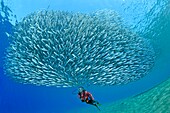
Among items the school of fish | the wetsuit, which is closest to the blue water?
the school of fish

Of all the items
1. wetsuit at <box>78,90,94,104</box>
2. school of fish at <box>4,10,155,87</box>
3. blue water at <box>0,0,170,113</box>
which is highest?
blue water at <box>0,0,170,113</box>

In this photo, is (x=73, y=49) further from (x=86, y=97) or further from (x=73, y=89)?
(x=73, y=89)

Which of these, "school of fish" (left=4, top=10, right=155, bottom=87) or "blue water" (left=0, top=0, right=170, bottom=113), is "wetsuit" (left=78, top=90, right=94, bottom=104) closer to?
"school of fish" (left=4, top=10, right=155, bottom=87)

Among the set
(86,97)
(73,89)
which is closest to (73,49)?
(86,97)

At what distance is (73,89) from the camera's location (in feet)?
65.0

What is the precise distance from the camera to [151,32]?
16328 mm

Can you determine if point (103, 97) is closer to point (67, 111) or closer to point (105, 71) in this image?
point (67, 111)

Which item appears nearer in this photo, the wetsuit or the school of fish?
the wetsuit

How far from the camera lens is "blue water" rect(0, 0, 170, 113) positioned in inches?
468

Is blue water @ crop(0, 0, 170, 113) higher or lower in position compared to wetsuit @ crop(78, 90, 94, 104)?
higher

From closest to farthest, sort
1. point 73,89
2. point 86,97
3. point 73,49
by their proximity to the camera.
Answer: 1. point 86,97
2. point 73,49
3. point 73,89

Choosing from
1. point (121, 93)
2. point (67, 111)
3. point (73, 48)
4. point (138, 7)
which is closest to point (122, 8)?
point (138, 7)

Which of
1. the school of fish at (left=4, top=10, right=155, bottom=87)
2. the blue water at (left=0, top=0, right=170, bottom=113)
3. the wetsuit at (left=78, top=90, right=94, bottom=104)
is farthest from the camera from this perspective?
the blue water at (left=0, top=0, right=170, bottom=113)

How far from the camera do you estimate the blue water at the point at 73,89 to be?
1189 centimetres
